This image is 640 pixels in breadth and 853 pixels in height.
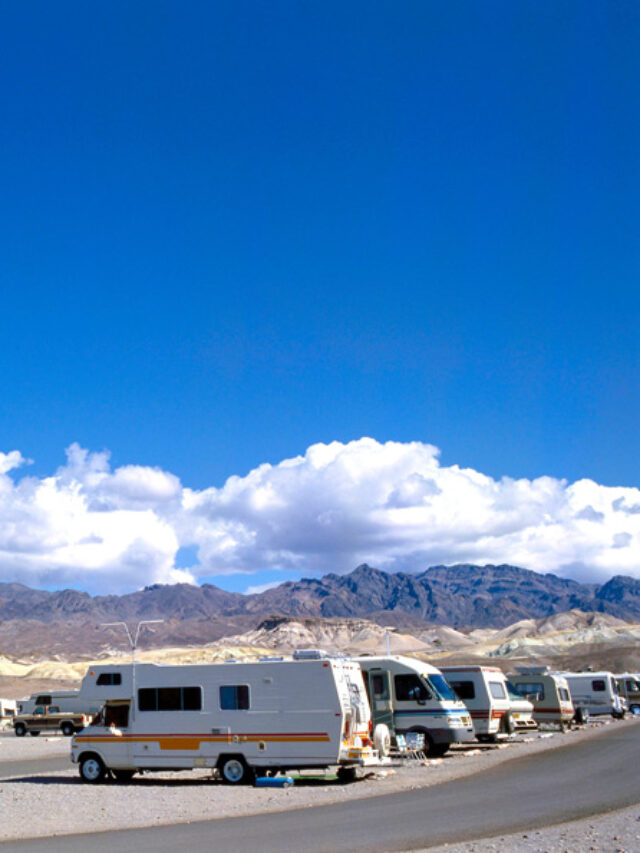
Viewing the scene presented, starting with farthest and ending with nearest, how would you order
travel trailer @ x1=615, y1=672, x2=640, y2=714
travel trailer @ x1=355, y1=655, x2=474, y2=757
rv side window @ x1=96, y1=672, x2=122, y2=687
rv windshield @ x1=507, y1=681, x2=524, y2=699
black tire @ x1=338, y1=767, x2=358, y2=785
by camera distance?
travel trailer @ x1=615, y1=672, x2=640, y2=714
rv windshield @ x1=507, y1=681, x2=524, y2=699
travel trailer @ x1=355, y1=655, x2=474, y2=757
rv side window @ x1=96, y1=672, x2=122, y2=687
black tire @ x1=338, y1=767, x2=358, y2=785

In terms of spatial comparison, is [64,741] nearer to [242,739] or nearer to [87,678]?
[87,678]

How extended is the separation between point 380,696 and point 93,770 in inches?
339

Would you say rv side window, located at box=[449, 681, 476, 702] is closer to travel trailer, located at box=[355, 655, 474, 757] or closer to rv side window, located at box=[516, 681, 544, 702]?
travel trailer, located at box=[355, 655, 474, 757]

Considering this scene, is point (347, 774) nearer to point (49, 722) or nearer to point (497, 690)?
point (497, 690)

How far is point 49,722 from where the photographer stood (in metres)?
48.6

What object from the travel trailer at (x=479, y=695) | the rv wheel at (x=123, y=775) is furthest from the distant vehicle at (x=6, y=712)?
the rv wheel at (x=123, y=775)

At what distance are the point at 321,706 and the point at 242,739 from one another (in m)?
2.17

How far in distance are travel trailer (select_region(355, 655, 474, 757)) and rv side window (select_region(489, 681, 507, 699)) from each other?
4.01 meters

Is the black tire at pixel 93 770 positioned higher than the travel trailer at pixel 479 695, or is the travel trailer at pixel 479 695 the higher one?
the travel trailer at pixel 479 695

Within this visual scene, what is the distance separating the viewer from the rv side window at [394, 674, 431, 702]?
27094 mm

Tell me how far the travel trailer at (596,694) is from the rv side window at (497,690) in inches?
708

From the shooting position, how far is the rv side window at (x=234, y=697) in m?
22.0

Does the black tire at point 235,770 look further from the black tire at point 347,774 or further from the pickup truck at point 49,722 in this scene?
the pickup truck at point 49,722

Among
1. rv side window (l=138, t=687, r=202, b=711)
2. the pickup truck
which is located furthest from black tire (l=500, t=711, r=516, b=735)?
the pickup truck
